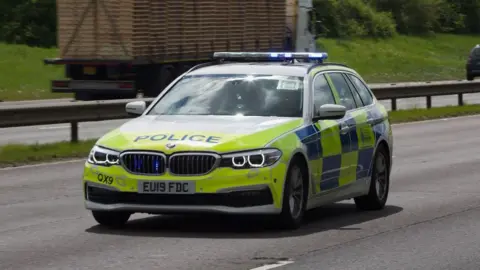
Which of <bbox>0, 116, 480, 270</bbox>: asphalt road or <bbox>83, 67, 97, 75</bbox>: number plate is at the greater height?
Result: <bbox>0, 116, 480, 270</bbox>: asphalt road

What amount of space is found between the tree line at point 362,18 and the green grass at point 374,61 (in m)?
1.15

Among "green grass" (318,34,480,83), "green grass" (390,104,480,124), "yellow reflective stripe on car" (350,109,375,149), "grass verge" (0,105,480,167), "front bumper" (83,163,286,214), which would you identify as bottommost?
"green grass" (318,34,480,83)

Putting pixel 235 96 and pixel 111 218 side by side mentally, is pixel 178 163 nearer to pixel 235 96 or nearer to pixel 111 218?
pixel 111 218

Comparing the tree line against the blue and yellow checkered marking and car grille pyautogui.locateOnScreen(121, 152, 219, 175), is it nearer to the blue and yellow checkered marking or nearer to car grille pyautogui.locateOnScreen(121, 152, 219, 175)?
the blue and yellow checkered marking

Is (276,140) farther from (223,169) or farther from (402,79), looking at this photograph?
(402,79)

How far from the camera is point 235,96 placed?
37.7 feet

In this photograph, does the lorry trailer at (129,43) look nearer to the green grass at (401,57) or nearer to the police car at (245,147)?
the police car at (245,147)

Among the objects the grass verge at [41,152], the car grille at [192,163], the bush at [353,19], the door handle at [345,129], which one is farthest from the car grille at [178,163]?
the bush at [353,19]

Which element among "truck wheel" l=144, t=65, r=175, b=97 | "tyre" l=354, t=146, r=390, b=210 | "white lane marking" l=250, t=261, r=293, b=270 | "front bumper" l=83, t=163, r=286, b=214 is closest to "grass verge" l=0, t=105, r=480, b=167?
"tyre" l=354, t=146, r=390, b=210

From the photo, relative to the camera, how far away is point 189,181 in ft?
33.3

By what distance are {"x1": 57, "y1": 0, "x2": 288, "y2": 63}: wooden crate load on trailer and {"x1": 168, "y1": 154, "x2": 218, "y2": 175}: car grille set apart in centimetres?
2215

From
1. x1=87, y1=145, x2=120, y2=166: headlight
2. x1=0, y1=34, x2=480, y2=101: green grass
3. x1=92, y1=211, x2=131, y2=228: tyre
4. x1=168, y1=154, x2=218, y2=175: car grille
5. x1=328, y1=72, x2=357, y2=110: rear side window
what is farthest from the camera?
x1=0, y1=34, x2=480, y2=101: green grass

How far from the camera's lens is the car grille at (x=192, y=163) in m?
10.1

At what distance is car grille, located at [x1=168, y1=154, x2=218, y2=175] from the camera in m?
10.1
